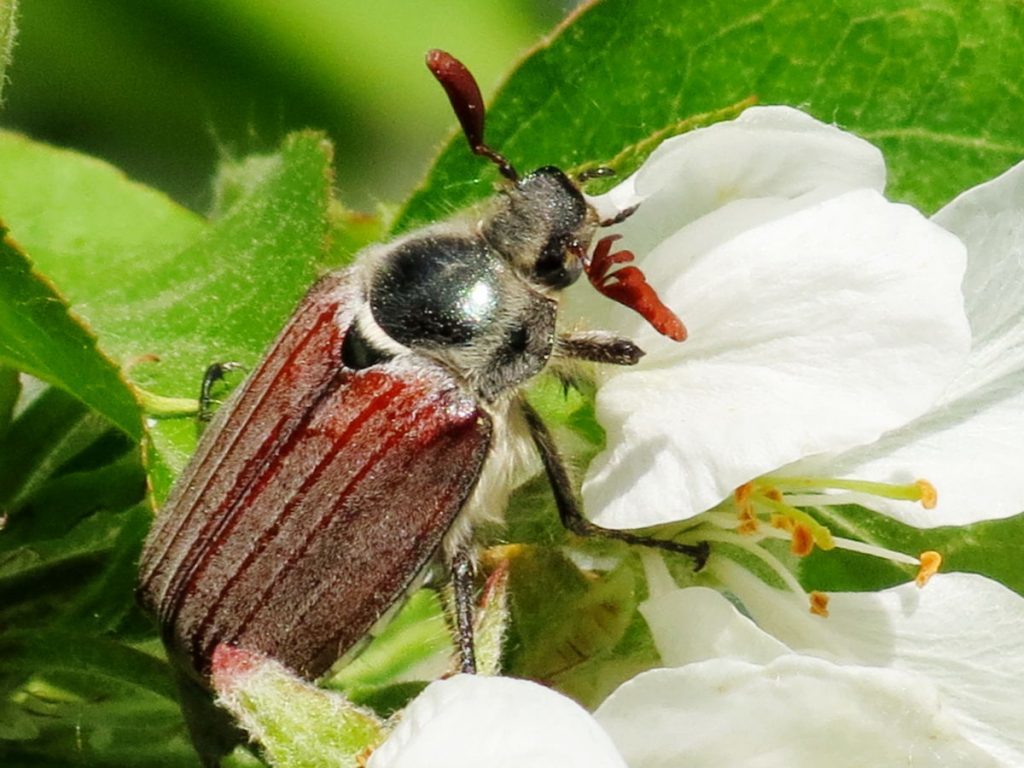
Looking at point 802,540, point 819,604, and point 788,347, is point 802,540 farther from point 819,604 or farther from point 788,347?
point 788,347

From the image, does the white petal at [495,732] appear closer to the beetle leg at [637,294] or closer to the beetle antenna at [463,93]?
the beetle leg at [637,294]

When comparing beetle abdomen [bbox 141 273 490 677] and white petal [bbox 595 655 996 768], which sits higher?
beetle abdomen [bbox 141 273 490 677]

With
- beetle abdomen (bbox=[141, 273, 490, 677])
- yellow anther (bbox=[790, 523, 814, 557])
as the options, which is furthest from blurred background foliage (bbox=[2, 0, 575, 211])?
yellow anther (bbox=[790, 523, 814, 557])

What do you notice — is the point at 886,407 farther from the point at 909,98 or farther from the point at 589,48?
the point at 589,48

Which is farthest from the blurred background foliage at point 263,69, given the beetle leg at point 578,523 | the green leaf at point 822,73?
the beetle leg at point 578,523

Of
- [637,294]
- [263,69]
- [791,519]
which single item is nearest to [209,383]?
[637,294]

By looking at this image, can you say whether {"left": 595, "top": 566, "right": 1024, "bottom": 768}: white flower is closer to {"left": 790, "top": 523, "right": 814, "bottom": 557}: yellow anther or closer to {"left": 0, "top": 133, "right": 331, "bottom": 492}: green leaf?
{"left": 790, "top": 523, "right": 814, "bottom": 557}: yellow anther

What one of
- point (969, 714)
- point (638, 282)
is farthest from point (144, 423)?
point (969, 714)
